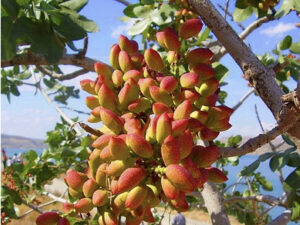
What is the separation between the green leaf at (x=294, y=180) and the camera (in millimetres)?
1016

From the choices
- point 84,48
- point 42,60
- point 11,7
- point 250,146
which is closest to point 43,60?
point 42,60

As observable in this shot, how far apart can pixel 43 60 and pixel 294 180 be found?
0.79 meters

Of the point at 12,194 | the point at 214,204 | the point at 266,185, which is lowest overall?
the point at 266,185

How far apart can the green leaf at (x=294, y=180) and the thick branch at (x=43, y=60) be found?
67 centimetres

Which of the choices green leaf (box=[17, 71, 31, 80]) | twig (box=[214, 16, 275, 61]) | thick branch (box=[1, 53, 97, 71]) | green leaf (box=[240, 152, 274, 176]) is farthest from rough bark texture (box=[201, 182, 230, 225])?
green leaf (box=[17, 71, 31, 80])

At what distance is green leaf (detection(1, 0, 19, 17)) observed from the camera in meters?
0.68

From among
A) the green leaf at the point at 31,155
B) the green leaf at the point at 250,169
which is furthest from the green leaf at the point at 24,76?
the green leaf at the point at 250,169

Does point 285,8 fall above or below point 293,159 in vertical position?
above

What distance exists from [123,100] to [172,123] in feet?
0.40

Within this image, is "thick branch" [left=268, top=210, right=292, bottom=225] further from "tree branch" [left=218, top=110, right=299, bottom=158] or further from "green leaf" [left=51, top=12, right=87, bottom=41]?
"green leaf" [left=51, top=12, right=87, bottom=41]

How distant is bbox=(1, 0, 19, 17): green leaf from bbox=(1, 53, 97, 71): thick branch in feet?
0.50

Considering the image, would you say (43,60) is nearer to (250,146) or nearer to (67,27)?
(67,27)

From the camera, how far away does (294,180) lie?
103cm

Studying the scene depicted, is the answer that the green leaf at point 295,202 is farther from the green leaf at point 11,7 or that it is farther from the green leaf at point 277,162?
the green leaf at point 11,7
